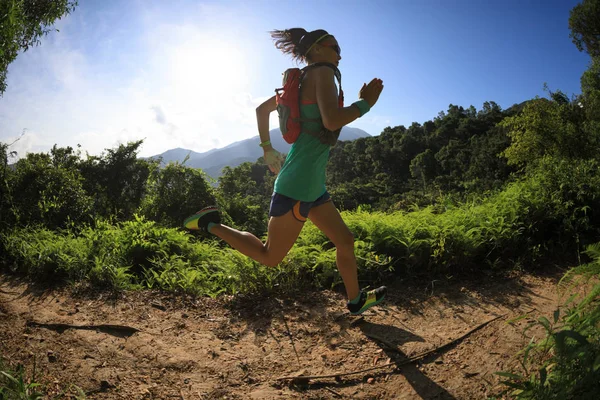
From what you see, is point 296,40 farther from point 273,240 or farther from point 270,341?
point 270,341

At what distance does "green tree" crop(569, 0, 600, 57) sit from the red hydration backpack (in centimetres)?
3596

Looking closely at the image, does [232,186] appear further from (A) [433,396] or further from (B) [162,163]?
(A) [433,396]

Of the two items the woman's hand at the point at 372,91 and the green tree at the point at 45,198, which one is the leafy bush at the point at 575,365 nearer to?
the woman's hand at the point at 372,91

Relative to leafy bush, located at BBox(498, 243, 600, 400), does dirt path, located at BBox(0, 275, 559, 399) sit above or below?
below

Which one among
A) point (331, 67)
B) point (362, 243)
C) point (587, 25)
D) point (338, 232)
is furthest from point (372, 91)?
point (587, 25)

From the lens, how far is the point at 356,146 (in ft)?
249

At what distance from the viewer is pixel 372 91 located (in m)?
2.22

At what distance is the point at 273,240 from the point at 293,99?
0.96 metres

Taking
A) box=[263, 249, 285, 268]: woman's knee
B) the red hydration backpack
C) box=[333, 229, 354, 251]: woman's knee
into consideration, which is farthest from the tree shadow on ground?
the red hydration backpack

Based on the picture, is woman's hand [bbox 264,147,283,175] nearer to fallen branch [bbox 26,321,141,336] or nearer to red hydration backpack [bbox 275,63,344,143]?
red hydration backpack [bbox 275,63,344,143]

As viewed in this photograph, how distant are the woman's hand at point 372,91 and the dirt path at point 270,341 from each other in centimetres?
169

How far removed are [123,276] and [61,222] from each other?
2974 millimetres

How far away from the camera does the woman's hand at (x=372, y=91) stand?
2193 mm

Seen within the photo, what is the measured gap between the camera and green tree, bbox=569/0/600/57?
89.2ft
